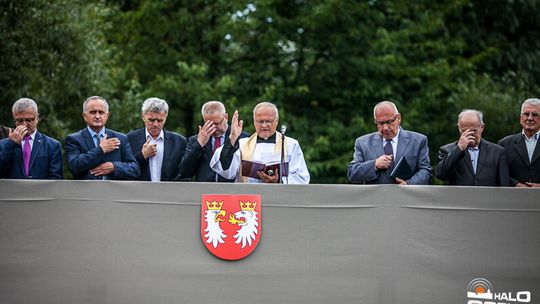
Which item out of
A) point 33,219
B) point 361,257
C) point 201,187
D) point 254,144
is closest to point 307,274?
point 361,257

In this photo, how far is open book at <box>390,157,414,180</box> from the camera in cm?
880

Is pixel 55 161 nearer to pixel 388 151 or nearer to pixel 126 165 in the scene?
pixel 126 165

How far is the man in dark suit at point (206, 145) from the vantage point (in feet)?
Answer: 30.9

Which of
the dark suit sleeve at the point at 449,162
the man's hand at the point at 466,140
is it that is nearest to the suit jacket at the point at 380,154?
the dark suit sleeve at the point at 449,162

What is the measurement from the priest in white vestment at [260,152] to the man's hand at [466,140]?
58.7 inches

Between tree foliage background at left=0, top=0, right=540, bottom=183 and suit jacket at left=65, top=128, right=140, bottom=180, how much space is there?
12830 mm

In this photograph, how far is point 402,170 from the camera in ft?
29.0

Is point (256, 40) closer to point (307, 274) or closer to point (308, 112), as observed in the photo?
point (308, 112)

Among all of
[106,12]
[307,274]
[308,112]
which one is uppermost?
[106,12]

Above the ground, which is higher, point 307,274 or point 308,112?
point 308,112

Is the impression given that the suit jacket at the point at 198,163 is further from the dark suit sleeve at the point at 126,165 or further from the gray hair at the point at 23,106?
the gray hair at the point at 23,106

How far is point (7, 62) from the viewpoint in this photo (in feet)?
59.5

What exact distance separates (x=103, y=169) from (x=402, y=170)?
2.79 m

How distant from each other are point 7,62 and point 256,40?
868 cm
